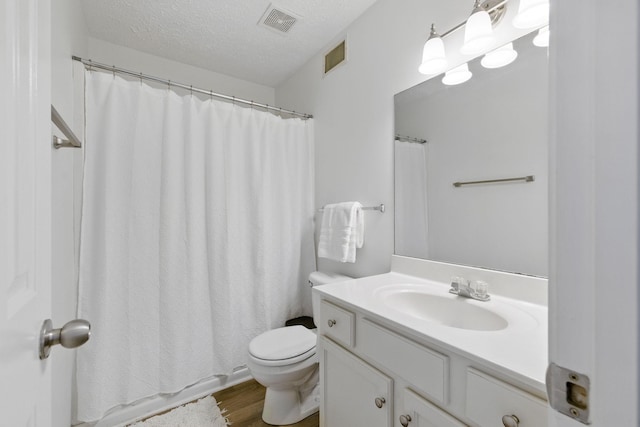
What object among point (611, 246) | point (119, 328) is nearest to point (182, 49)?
point (119, 328)

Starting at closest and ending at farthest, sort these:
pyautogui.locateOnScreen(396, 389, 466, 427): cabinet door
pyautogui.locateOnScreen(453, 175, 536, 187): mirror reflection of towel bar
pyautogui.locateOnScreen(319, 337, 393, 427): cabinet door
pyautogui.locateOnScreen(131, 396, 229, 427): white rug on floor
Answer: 1. pyautogui.locateOnScreen(396, 389, 466, 427): cabinet door
2. pyautogui.locateOnScreen(319, 337, 393, 427): cabinet door
3. pyautogui.locateOnScreen(453, 175, 536, 187): mirror reflection of towel bar
4. pyautogui.locateOnScreen(131, 396, 229, 427): white rug on floor

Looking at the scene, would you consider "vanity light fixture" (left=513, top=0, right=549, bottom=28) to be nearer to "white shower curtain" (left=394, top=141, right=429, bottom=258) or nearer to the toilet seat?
"white shower curtain" (left=394, top=141, right=429, bottom=258)

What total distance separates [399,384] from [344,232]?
0.91 metres

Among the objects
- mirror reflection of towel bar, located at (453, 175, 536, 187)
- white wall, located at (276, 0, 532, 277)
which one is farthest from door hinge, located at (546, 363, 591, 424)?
white wall, located at (276, 0, 532, 277)

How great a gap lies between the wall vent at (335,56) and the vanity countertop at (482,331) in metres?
1.49

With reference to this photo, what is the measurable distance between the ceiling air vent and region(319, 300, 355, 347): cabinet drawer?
1.68 metres

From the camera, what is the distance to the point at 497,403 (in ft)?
2.08

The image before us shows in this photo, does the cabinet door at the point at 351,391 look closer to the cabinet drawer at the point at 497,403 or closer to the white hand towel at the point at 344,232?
the cabinet drawer at the point at 497,403

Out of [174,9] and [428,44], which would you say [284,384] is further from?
[174,9]

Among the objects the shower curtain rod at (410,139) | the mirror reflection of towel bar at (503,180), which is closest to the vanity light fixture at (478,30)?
the shower curtain rod at (410,139)

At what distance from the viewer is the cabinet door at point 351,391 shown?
92 centimetres

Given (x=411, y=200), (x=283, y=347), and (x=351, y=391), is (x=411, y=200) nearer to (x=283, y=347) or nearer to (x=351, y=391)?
(x=351, y=391)

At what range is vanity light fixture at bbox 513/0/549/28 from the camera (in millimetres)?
926

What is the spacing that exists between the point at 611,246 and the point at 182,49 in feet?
8.20
